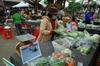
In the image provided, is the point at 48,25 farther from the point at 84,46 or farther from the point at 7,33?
the point at 7,33

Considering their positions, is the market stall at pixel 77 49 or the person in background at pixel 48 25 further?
the person in background at pixel 48 25

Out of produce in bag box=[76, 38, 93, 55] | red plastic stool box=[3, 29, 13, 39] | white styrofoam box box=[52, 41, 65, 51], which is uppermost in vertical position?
white styrofoam box box=[52, 41, 65, 51]

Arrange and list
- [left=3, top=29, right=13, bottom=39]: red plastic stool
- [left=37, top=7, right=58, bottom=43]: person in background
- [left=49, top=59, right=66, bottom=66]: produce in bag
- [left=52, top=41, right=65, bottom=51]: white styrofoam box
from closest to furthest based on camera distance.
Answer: [left=49, top=59, right=66, bottom=66]: produce in bag, [left=52, top=41, right=65, bottom=51]: white styrofoam box, [left=37, top=7, right=58, bottom=43]: person in background, [left=3, top=29, right=13, bottom=39]: red plastic stool

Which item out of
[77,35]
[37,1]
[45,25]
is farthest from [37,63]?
[37,1]

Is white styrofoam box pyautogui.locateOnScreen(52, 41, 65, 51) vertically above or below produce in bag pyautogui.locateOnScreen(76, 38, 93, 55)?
above

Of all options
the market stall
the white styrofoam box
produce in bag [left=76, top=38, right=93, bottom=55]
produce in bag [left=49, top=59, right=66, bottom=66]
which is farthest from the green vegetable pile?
produce in bag [left=76, top=38, right=93, bottom=55]

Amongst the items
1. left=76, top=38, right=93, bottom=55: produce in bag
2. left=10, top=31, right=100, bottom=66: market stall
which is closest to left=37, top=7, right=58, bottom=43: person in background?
left=10, top=31, right=100, bottom=66: market stall

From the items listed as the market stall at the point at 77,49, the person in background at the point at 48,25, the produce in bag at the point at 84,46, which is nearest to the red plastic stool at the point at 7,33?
the person in background at the point at 48,25

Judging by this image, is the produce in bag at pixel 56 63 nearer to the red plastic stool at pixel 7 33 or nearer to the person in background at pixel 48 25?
the person in background at pixel 48 25

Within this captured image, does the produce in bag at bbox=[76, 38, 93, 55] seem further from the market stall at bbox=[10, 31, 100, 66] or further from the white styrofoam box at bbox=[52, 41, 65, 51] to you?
the white styrofoam box at bbox=[52, 41, 65, 51]

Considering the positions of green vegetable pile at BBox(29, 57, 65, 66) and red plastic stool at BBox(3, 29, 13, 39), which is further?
red plastic stool at BBox(3, 29, 13, 39)

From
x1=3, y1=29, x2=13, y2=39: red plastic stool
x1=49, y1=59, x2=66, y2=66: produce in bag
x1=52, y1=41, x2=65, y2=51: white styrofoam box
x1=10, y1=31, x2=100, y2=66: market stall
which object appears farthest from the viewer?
x1=3, y1=29, x2=13, y2=39: red plastic stool

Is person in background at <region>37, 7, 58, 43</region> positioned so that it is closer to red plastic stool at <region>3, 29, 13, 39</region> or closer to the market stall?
the market stall

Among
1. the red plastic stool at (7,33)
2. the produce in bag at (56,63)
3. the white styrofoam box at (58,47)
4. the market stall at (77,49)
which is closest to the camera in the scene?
the produce in bag at (56,63)
